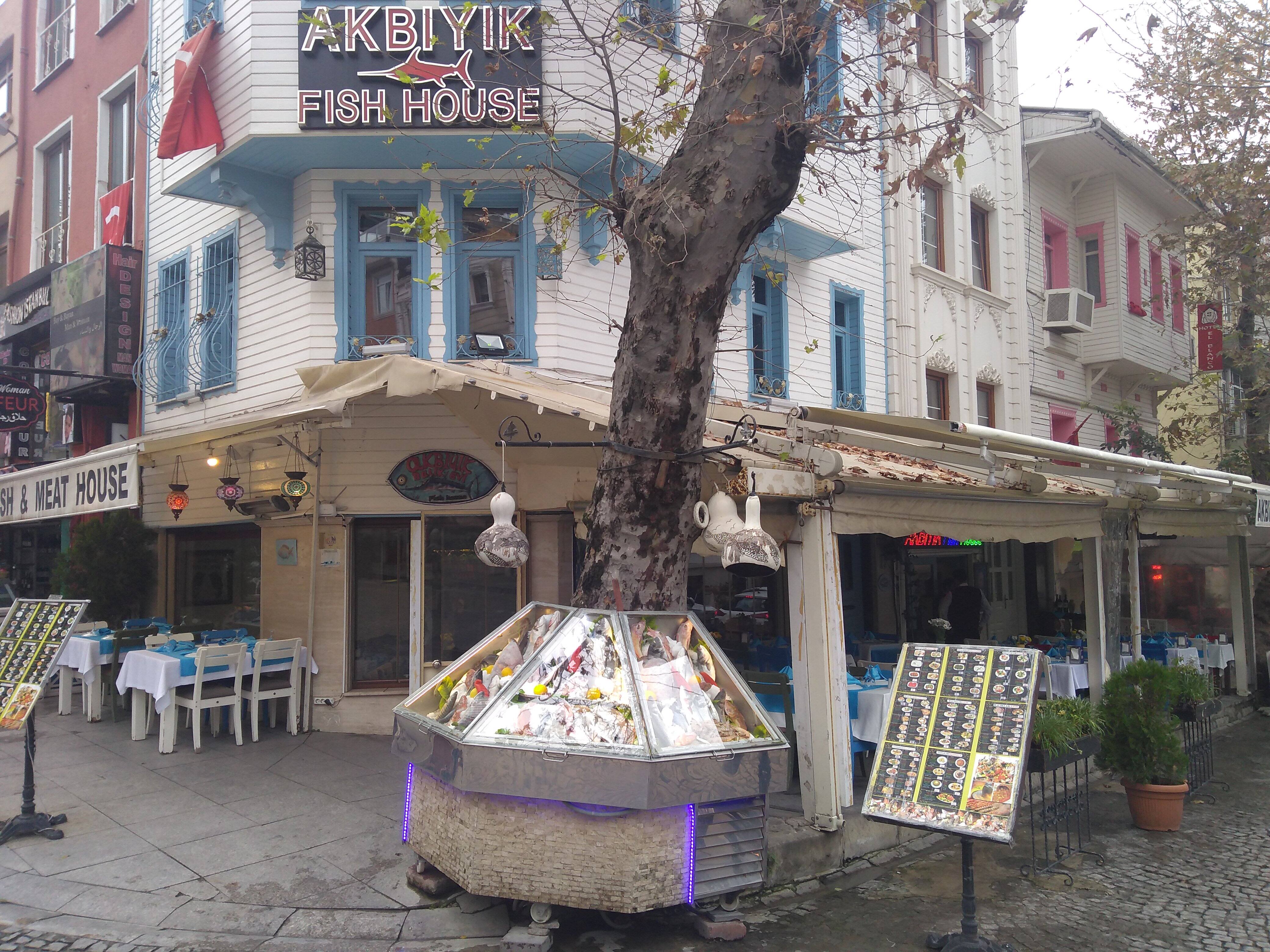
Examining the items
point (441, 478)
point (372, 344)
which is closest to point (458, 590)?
point (441, 478)

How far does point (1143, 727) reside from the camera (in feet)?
22.0

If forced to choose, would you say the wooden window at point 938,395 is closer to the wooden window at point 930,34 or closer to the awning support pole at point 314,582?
the wooden window at point 930,34

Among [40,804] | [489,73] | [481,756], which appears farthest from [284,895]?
[489,73]

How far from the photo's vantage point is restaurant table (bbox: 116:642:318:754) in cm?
872

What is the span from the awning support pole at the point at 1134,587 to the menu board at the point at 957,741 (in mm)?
5478

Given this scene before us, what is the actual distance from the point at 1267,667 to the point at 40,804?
14.9 metres

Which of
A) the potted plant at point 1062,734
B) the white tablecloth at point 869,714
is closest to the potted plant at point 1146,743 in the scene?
the potted plant at point 1062,734

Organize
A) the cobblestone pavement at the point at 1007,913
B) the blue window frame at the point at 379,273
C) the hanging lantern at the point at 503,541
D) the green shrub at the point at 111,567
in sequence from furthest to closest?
the green shrub at the point at 111,567
the blue window frame at the point at 379,273
the hanging lantern at the point at 503,541
the cobblestone pavement at the point at 1007,913

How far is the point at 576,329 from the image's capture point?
9484 mm

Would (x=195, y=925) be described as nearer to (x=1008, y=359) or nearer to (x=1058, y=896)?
(x=1058, y=896)

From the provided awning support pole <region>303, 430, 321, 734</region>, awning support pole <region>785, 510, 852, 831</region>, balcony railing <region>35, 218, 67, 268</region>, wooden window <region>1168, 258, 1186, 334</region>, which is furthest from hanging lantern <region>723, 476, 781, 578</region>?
wooden window <region>1168, 258, 1186, 334</region>

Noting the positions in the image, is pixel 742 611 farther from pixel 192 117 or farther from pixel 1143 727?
pixel 192 117

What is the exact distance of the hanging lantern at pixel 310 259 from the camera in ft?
30.5

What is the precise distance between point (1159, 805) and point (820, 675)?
3059 mm
